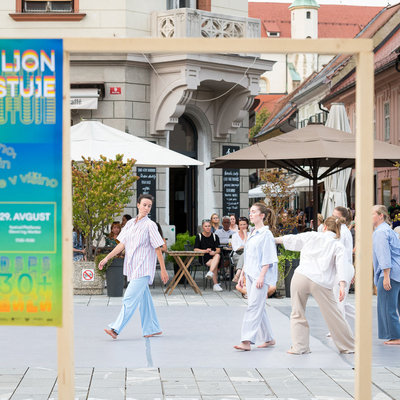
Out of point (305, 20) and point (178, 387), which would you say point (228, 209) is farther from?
point (305, 20)


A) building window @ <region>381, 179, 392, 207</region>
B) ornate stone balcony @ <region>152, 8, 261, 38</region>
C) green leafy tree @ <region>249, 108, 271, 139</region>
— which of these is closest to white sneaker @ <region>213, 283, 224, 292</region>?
ornate stone balcony @ <region>152, 8, 261, 38</region>

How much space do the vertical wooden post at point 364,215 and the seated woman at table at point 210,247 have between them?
1214 centimetres

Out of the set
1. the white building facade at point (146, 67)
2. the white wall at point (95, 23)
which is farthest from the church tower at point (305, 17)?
the white wall at point (95, 23)

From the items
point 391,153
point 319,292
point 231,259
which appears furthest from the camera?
point 231,259

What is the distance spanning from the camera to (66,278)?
5770 mm

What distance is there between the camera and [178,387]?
8.27 metres

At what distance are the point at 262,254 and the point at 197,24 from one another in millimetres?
12081

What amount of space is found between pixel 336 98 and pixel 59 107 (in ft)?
151

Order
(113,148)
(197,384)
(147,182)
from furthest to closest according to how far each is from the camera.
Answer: (147,182) < (113,148) < (197,384)

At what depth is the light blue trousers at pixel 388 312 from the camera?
11368 millimetres

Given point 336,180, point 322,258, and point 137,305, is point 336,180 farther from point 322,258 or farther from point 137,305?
point 322,258

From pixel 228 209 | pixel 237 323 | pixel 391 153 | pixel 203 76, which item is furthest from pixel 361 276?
pixel 228 209

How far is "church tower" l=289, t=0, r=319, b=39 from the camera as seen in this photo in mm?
104312

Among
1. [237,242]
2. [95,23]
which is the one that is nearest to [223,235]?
[237,242]
